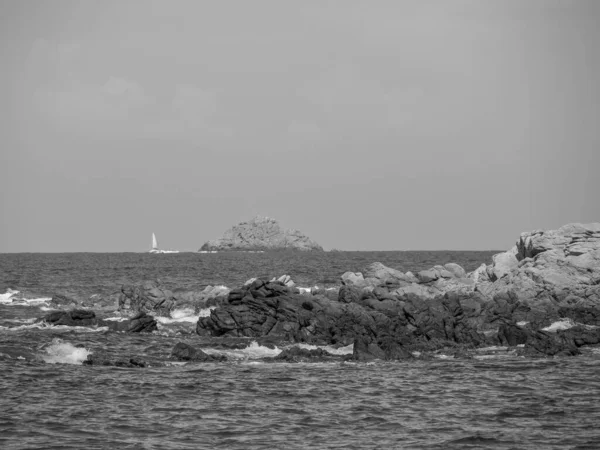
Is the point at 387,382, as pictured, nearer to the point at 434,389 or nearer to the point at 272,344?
the point at 434,389

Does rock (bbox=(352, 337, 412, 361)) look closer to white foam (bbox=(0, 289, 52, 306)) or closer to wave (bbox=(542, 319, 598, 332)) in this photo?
wave (bbox=(542, 319, 598, 332))

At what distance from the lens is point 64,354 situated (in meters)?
36.0

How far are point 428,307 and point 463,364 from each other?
10.8 metres

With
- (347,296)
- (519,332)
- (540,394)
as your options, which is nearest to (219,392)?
(540,394)

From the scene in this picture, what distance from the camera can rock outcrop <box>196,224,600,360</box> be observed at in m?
40.2

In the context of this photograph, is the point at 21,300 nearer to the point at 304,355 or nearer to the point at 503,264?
the point at 304,355

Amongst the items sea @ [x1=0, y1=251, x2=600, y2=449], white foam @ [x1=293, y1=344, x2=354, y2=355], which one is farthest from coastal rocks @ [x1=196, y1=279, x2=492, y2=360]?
sea @ [x1=0, y1=251, x2=600, y2=449]

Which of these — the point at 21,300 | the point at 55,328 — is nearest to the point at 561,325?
the point at 55,328

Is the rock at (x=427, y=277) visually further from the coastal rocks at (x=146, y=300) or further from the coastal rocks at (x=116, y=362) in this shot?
the coastal rocks at (x=116, y=362)

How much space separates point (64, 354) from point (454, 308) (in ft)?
70.4

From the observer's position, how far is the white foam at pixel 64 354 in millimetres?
34844

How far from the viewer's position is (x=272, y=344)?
134 ft

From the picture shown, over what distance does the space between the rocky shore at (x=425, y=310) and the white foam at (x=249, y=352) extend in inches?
60.0

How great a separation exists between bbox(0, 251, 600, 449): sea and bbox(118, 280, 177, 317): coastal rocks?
60.8ft
